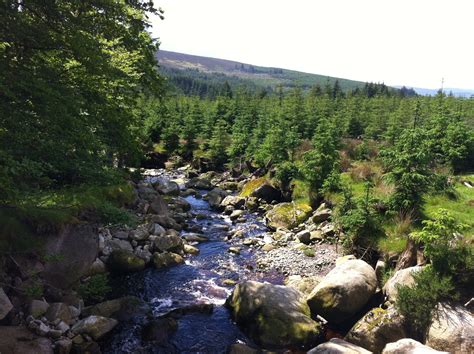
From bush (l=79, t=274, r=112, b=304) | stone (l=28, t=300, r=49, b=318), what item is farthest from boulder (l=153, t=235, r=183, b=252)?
stone (l=28, t=300, r=49, b=318)

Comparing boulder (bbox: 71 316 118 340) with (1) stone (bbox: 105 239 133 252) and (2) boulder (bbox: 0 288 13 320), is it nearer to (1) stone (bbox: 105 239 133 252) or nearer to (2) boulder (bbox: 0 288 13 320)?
(2) boulder (bbox: 0 288 13 320)

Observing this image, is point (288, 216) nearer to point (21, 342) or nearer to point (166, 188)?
point (166, 188)

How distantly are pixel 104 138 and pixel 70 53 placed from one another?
4924 millimetres

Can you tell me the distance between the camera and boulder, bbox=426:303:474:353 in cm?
1034

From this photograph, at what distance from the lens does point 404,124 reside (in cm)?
3850

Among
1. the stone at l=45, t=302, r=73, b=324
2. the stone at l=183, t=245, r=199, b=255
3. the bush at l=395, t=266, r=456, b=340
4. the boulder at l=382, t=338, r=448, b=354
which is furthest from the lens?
the stone at l=183, t=245, r=199, b=255

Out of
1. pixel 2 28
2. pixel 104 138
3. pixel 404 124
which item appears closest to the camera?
pixel 2 28

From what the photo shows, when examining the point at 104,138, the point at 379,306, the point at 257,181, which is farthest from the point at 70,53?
the point at 257,181

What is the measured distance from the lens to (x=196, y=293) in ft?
50.3

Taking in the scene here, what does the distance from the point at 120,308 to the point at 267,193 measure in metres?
17.6

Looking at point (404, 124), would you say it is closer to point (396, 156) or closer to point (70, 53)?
point (396, 156)

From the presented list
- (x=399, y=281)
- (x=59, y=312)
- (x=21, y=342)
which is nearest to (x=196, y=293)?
(x=59, y=312)

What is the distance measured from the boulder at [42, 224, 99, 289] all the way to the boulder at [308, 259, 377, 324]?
8.37 meters

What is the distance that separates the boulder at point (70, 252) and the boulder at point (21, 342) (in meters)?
2.39
